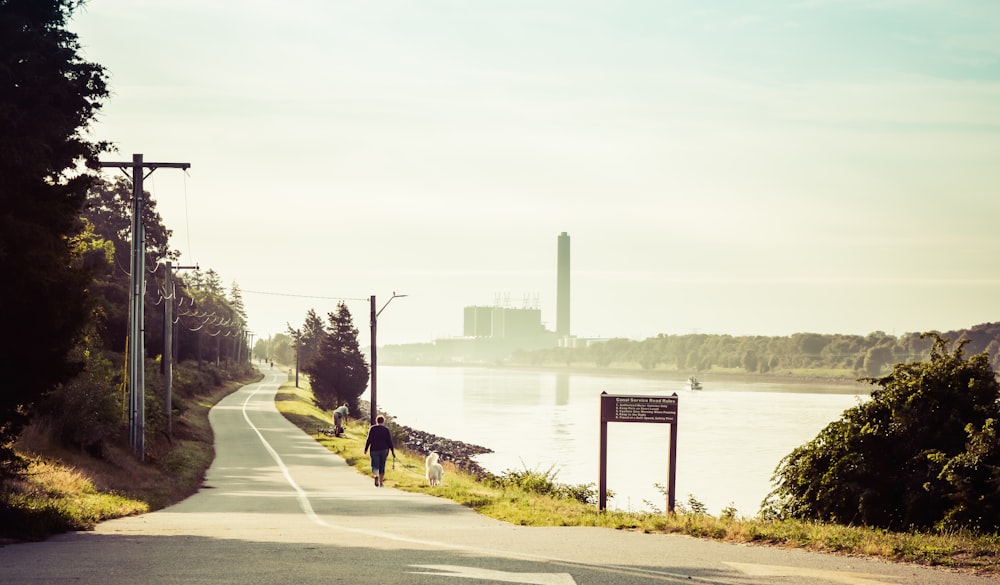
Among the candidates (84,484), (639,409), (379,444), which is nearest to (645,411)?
(639,409)

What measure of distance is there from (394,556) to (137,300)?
65.7ft

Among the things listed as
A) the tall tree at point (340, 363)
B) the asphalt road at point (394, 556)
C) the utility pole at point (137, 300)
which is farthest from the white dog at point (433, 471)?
the tall tree at point (340, 363)

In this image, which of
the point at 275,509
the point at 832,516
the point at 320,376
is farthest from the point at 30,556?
the point at 320,376

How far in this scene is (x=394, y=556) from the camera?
33.4 feet

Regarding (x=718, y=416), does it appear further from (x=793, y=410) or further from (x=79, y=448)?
(x=79, y=448)

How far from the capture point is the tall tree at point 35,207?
13.8 metres

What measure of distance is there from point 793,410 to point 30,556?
91.0 m

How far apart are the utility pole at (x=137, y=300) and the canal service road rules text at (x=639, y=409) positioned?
1644cm

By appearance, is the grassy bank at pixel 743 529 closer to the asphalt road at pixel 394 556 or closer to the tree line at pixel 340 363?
the asphalt road at pixel 394 556

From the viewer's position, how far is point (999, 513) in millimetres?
13102

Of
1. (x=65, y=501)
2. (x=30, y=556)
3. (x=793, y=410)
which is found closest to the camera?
(x=30, y=556)

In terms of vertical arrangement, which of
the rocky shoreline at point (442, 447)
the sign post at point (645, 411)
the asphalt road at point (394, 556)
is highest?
the sign post at point (645, 411)

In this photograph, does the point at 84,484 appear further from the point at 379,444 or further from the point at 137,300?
the point at 137,300

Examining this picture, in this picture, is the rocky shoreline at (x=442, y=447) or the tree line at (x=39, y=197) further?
the rocky shoreline at (x=442, y=447)
